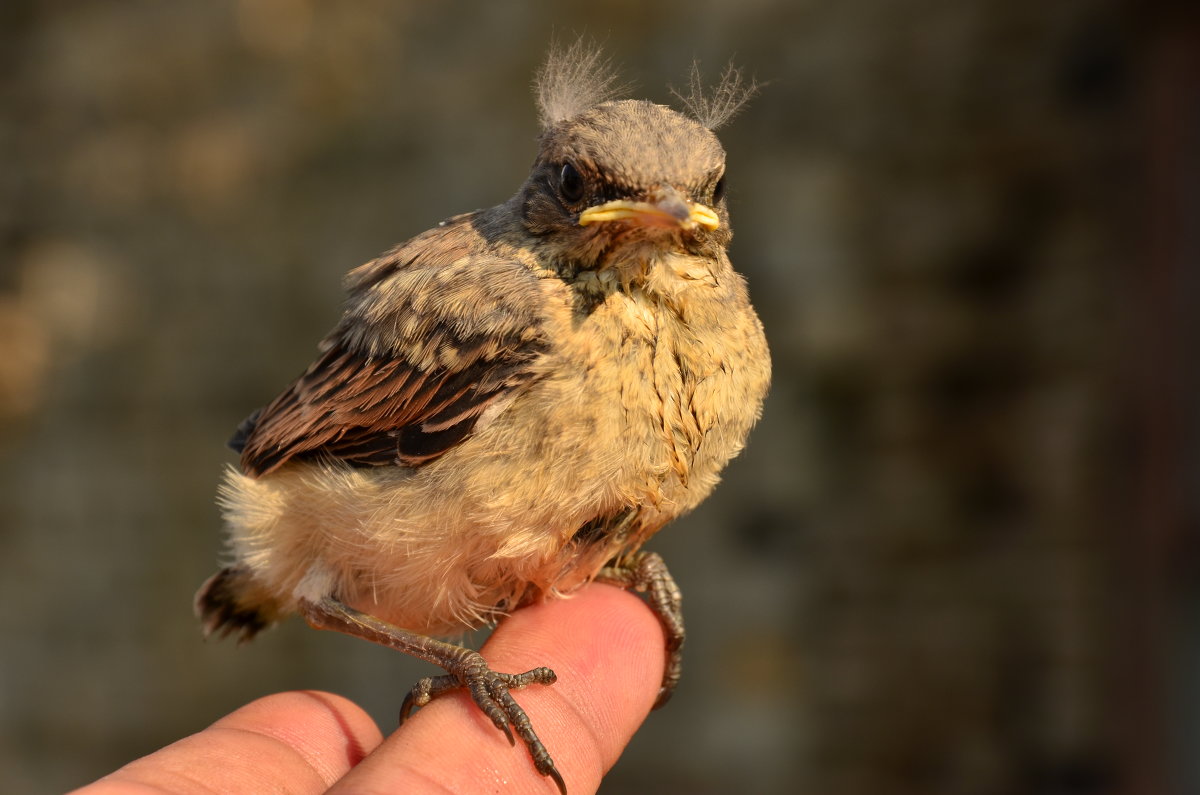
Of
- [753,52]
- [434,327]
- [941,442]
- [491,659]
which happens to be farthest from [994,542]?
[434,327]

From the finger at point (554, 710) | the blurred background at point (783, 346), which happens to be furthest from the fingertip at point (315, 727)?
the blurred background at point (783, 346)

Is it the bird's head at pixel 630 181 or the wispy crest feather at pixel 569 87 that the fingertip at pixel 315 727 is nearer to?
the bird's head at pixel 630 181

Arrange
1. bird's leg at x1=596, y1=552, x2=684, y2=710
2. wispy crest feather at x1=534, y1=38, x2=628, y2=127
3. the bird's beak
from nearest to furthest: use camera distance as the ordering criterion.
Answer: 1. the bird's beak
2. wispy crest feather at x1=534, y1=38, x2=628, y2=127
3. bird's leg at x1=596, y1=552, x2=684, y2=710

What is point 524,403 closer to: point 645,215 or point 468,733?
point 645,215

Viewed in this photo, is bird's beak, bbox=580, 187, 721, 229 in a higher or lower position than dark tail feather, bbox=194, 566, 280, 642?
higher

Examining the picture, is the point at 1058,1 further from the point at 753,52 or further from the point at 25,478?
the point at 25,478

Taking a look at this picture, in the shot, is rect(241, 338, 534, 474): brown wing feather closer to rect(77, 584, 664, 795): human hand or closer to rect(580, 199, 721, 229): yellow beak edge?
rect(580, 199, 721, 229): yellow beak edge

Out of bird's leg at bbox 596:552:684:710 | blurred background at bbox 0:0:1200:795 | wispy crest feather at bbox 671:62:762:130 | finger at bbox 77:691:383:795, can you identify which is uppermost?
blurred background at bbox 0:0:1200:795

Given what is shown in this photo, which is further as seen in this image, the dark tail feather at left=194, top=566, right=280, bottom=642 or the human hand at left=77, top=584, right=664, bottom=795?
the dark tail feather at left=194, top=566, right=280, bottom=642

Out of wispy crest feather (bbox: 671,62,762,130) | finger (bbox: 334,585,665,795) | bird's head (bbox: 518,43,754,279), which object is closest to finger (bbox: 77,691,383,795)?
finger (bbox: 334,585,665,795)
